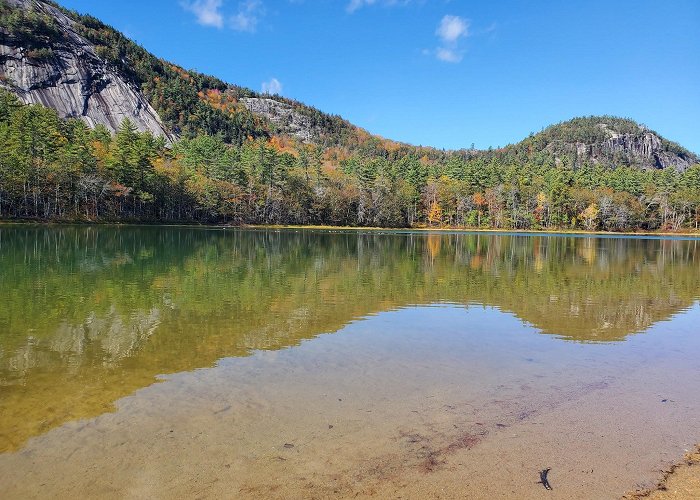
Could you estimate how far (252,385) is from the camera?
8305 mm

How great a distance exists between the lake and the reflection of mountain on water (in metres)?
0.08

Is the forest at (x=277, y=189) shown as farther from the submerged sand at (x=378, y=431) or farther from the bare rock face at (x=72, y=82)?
the submerged sand at (x=378, y=431)

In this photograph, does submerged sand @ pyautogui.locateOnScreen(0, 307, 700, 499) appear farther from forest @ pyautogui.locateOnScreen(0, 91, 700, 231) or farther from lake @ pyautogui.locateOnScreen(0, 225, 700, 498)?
forest @ pyautogui.locateOnScreen(0, 91, 700, 231)

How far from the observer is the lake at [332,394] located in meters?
5.49

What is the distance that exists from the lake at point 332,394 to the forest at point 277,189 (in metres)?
72.3

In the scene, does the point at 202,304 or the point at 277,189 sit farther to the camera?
the point at 277,189

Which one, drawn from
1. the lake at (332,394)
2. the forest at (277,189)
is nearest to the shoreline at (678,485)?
the lake at (332,394)

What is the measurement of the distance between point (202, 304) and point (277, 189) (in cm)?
9940

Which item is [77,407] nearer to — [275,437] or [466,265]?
[275,437]

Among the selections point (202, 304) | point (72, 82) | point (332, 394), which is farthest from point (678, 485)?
point (72, 82)

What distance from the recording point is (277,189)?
370 feet

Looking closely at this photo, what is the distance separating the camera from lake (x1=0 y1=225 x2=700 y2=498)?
5.49 metres

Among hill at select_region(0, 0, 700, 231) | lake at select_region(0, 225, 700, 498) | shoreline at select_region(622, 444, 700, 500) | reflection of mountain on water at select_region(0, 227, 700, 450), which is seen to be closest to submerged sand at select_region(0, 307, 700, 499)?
lake at select_region(0, 225, 700, 498)

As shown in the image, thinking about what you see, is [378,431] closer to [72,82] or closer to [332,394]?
[332,394]
